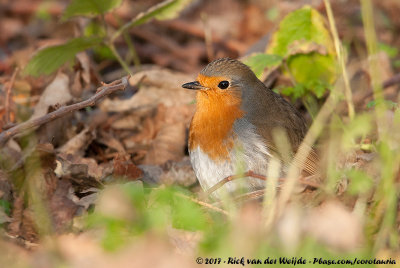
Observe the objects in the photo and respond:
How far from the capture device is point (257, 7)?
7926 mm

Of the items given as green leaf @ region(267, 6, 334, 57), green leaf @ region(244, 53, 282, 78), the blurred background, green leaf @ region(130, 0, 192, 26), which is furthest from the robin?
green leaf @ region(130, 0, 192, 26)

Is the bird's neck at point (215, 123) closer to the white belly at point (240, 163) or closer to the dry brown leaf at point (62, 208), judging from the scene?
the white belly at point (240, 163)

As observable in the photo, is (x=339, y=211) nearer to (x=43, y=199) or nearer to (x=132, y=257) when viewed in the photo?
(x=132, y=257)

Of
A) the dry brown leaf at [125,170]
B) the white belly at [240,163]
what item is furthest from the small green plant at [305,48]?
the dry brown leaf at [125,170]

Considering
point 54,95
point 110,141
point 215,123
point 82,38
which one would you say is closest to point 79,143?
point 110,141

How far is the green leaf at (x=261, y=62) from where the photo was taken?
14.8 ft

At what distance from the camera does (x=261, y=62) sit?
452 centimetres

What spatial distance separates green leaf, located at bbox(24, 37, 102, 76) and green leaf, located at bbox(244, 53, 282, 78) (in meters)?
1.30

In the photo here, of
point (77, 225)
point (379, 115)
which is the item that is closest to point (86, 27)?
point (77, 225)

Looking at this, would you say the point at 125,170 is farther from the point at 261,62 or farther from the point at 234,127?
the point at 261,62

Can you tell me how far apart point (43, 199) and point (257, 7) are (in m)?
5.03

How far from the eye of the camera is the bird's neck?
3768 millimetres

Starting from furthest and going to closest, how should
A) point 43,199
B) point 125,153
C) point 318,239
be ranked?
point 125,153, point 43,199, point 318,239

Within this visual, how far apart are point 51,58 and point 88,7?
0.51 meters
